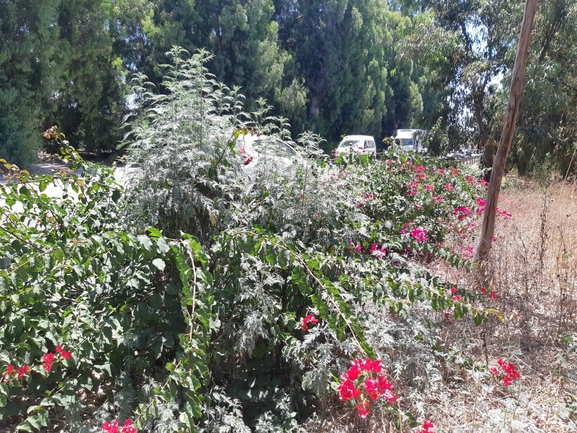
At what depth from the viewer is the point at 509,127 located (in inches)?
145

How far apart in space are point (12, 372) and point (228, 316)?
85 cm

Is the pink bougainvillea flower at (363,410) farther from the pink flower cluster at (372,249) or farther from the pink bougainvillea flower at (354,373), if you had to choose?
the pink flower cluster at (372,249)

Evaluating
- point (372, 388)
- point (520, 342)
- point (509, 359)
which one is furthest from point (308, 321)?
point (520, 342)

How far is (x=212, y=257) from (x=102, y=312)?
0.53 meters

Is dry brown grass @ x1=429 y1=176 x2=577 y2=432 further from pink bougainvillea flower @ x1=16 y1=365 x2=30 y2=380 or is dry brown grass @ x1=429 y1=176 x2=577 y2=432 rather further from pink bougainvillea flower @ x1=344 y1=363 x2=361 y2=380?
pink bougainvillea flower @ x1=16 y1=365 x2=30 y2=380

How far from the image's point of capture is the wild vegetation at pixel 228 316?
70.8 inches

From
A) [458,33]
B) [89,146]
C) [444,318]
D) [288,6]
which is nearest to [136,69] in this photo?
[89,146]

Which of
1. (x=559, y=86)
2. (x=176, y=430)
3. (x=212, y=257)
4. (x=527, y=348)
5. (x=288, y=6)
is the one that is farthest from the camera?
(x=288, y=6)

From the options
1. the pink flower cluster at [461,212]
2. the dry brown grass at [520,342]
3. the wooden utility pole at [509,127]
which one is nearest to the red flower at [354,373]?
the dry brown grass at [520,342]

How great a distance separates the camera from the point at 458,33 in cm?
1279

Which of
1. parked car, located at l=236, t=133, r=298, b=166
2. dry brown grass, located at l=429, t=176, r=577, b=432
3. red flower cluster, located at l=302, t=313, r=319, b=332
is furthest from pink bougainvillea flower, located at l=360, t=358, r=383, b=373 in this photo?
parked car, located at l=236, t=133, r=298, b=166

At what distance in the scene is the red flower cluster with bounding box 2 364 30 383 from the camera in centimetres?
168

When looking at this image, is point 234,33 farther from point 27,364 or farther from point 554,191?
point 27,364

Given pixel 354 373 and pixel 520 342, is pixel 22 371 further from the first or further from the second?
pixel 520 342
